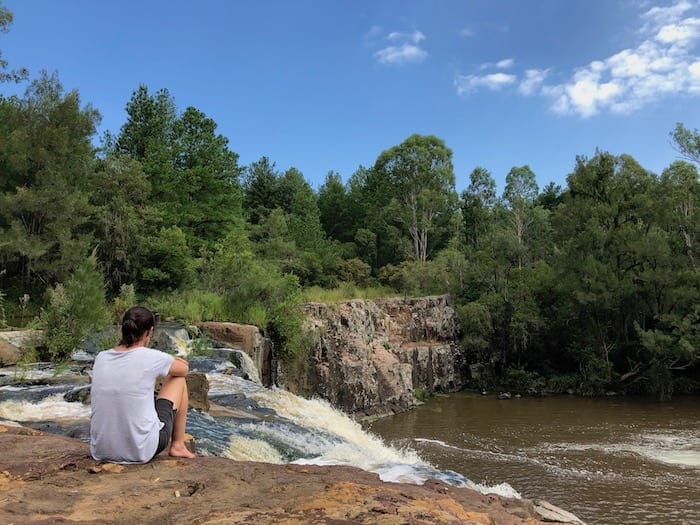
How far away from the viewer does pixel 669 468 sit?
494 inches

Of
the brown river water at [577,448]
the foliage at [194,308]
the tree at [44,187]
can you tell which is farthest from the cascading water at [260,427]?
the tree at [44,187]

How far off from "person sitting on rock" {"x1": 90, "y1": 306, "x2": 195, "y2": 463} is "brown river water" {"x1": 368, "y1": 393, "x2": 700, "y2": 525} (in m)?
8.48

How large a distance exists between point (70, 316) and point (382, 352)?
13.1 m

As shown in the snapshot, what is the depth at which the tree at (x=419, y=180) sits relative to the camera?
43469 millimetres

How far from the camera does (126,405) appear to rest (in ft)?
11.6

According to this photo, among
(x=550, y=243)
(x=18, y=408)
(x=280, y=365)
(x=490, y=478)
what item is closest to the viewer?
(x=18, y=408)

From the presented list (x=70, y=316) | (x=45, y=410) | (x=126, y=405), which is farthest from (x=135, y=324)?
(x=70, y=316)

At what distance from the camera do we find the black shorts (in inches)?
151

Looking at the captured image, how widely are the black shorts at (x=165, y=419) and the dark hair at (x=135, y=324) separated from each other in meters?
0.51

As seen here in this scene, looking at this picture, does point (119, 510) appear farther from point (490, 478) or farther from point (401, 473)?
point (490, 478)

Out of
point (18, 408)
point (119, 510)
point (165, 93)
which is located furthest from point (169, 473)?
point (165, 93)

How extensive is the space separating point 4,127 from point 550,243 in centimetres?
3192

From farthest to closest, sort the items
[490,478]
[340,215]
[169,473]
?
[340,215] < [490,478] < [169,473]

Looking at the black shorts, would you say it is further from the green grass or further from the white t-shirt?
the green grass
